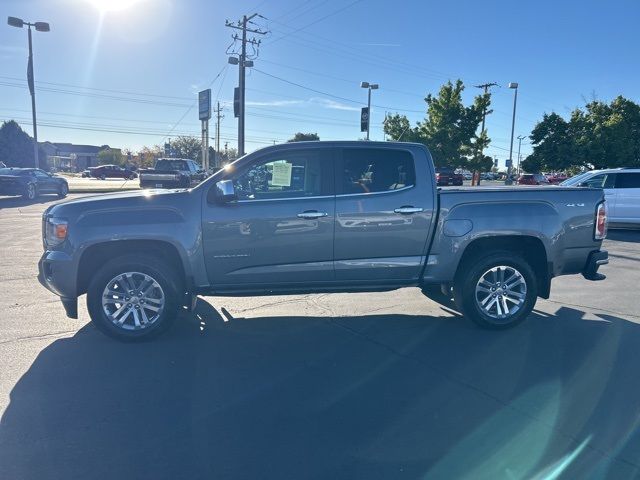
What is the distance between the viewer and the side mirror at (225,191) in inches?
192

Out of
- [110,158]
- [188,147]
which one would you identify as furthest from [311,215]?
[110,158]

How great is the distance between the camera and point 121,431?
3414 millimetres

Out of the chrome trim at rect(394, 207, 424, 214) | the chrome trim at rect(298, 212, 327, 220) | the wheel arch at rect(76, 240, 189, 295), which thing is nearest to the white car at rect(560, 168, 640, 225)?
the chrome trim at rect(394, 207, 424, 214)

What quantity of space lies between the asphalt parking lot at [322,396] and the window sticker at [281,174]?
5.30ft

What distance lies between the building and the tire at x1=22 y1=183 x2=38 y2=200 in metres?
76.1

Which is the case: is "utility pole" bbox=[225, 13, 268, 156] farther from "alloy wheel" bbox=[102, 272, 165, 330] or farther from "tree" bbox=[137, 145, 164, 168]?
"tree" bbox=[137, 145, 164, 168]

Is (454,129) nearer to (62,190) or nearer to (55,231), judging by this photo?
(62,190)

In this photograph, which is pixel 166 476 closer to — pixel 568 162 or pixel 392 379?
pixel 392 379

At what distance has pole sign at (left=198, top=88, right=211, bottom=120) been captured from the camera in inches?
1261

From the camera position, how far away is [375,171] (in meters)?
5.48

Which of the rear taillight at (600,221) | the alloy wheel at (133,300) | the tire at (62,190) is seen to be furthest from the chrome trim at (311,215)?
the tire at (62,190)

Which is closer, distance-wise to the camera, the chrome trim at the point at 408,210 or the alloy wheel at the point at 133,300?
the alloy wheel at the point at 133,300

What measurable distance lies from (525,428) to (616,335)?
2671 millimetres

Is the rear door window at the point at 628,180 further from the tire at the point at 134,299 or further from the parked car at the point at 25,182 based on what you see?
the parked car at the point at 25,182
